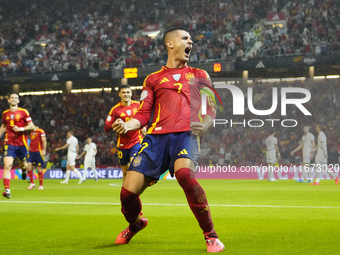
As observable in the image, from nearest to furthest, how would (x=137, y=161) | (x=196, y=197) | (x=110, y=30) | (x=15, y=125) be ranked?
(x=196, y=197), (x=137, y=161), (x=15, y=125), (x=110, y=30)

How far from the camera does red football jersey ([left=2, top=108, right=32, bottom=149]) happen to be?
12.2 meters

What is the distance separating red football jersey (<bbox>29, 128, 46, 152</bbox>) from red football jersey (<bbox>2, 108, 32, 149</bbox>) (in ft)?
15.9

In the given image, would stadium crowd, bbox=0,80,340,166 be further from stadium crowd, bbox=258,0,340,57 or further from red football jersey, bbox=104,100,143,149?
red football jersey, bbox=104,100,143,149

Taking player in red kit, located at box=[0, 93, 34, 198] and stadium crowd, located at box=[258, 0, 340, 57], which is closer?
player in red kit, located at box=[0, 93, 34, 198]

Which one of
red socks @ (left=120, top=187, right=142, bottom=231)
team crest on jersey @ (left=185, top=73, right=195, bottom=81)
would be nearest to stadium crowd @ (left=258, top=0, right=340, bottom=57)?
team crest on jersey @ (left=185, top=73, right=195, bottom=81)

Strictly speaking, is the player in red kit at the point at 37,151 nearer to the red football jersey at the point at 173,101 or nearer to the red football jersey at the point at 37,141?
the red football jersey at the point at 37,141

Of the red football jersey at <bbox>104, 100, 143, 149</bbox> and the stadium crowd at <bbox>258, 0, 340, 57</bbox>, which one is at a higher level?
the stadium crowd at <bbox>258, 0, 340, 57</bbox>

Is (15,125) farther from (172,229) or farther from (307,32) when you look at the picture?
(307,32)

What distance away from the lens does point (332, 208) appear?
8.80 meters

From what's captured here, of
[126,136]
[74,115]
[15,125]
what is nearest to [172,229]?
[126,136]

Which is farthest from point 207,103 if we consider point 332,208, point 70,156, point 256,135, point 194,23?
point 194,23

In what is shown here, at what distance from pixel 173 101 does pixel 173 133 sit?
1.12ft

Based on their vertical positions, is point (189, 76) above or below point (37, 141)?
above

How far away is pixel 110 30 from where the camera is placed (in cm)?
3500
